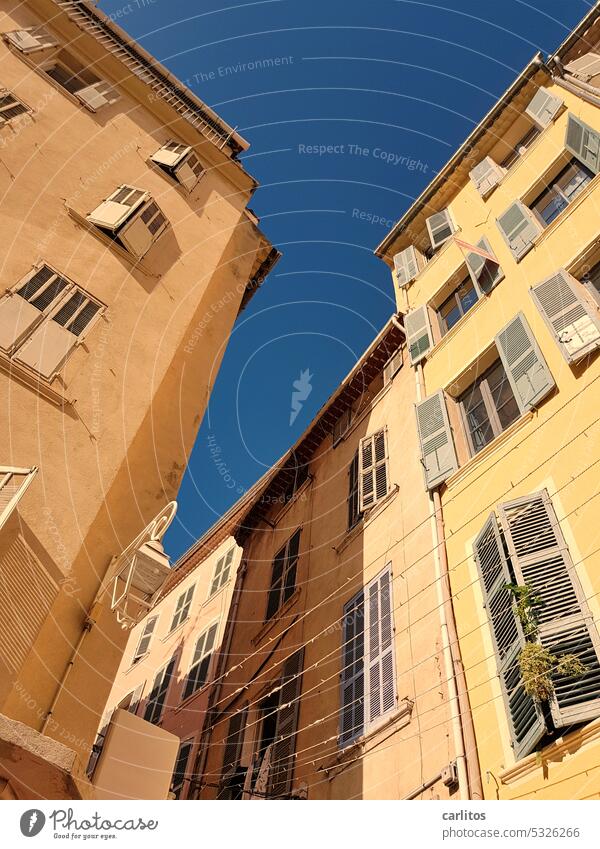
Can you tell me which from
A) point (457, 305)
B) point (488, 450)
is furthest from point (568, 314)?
point (457, 305)

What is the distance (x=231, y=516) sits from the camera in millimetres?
19250

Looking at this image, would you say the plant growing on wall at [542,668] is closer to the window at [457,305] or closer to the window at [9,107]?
the window at [457,305]

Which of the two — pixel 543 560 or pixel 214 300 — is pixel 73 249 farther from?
pixel 543 560

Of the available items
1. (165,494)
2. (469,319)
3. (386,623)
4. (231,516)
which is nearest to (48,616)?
(165,494)

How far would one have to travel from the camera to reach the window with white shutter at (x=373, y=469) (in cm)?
1040

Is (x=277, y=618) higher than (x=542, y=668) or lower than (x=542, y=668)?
higher

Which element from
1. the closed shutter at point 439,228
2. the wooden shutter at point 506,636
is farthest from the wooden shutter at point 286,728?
the closed shutter at point 439,228

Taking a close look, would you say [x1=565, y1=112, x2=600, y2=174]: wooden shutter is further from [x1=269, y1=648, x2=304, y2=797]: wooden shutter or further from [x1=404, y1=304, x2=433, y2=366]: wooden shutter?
[x1=269, y1=648, x2=304, y2=797]: wooden shutter

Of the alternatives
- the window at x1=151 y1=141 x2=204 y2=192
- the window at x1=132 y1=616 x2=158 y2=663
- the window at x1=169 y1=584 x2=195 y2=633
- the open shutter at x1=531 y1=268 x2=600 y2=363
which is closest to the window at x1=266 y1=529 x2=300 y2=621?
the window at x1=169 y1=584 x2=195 y2=633

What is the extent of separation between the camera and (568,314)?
788cm

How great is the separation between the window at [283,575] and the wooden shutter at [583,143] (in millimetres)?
8737

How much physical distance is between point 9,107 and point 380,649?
10.4 metres

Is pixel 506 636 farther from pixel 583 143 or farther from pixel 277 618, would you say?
pixel 583 143

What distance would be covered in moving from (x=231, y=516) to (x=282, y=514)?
4875 mm
